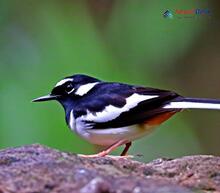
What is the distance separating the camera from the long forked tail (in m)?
3.70

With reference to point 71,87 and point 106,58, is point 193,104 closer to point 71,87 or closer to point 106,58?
point 71,87

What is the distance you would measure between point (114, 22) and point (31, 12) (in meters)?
0.85

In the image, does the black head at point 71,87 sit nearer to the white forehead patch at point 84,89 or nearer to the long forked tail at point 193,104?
the white forehead patch at point 84,89

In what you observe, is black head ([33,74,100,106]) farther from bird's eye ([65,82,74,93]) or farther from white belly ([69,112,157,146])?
white belly ([69,112,157,146])

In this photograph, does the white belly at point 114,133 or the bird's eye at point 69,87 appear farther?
the bird's eye at point 69,87

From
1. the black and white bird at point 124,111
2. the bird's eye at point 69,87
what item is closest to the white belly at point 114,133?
the black and white bird at point 124,111

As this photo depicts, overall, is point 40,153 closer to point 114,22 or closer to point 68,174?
point 68,174

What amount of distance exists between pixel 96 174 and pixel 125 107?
49.5 inches

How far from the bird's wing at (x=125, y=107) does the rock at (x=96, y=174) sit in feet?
1.28

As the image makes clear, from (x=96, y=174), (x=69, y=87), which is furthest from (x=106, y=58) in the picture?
(x=96, y=174)

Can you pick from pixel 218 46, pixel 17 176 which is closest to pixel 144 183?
pixel 17 176

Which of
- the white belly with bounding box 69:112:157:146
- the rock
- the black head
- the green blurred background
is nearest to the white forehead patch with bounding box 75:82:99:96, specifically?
the black head

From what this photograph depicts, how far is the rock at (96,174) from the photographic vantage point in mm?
2449

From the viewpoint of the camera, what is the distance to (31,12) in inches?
220
